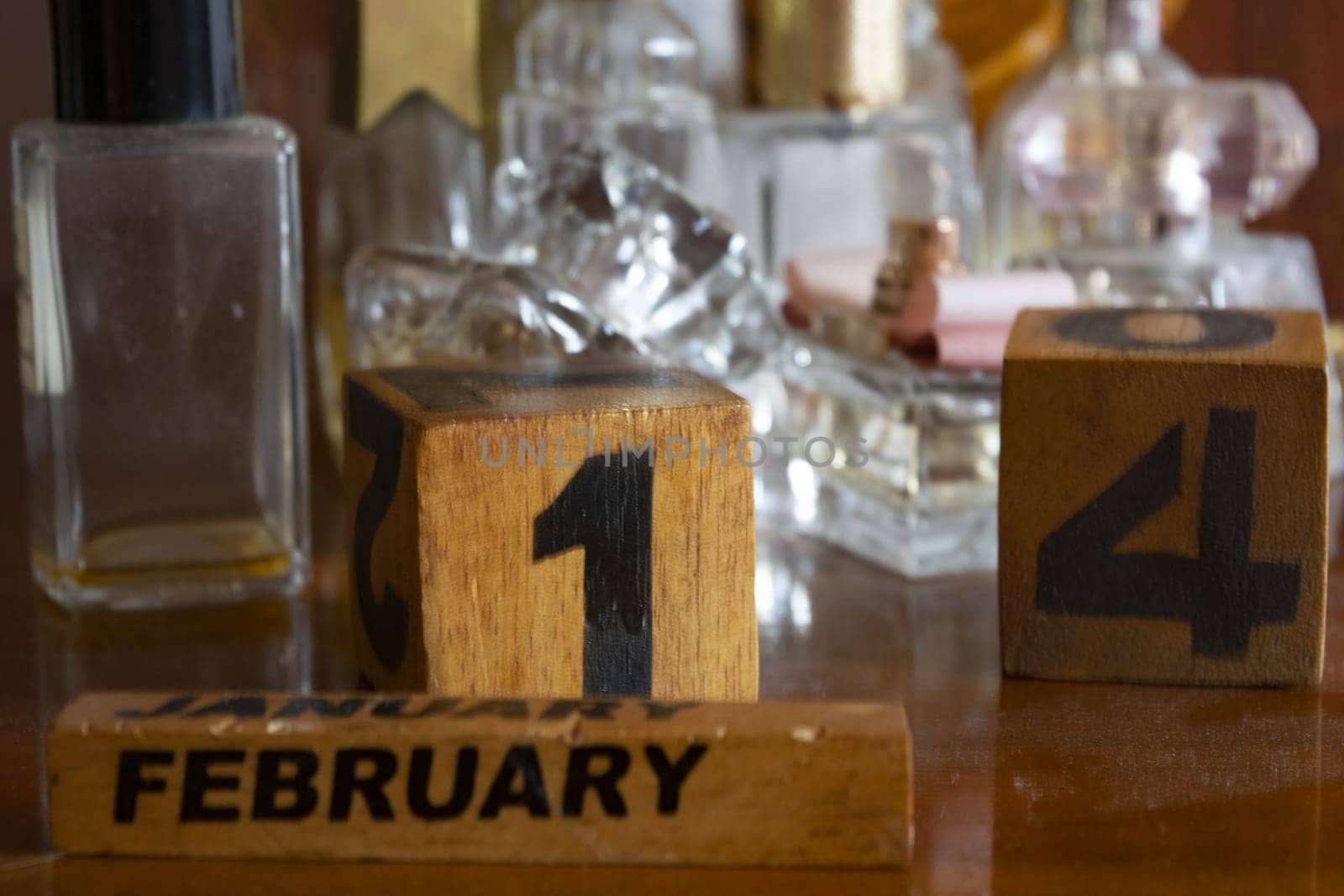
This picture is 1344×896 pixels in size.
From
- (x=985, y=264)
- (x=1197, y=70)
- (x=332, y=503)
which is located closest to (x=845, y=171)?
(x=985, y=264)

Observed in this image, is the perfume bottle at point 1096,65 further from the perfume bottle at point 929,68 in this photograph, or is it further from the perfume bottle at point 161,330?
the perfume bottle at point 161,330

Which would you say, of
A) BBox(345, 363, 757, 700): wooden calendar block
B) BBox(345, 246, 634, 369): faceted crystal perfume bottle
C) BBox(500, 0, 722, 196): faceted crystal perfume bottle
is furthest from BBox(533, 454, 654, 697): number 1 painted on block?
BBox(500, 0, 722, 196): faceted crystal perfume bottle

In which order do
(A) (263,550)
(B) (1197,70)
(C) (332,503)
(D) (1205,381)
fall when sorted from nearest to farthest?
(D) (1205,381)
(A) (263,550)
(C) (332,503)
(B) (1197,70)

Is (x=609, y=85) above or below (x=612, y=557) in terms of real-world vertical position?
above

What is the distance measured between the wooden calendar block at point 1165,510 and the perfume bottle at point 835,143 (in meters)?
0.28

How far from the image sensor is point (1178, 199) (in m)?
0.72

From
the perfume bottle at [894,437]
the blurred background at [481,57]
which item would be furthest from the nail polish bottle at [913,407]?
the blurred background at [481,57]

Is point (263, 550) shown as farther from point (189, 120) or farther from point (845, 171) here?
point (845, 171)

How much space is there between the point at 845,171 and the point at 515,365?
1.07 ft

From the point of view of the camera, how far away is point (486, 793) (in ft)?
1.16

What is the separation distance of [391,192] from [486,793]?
44cm

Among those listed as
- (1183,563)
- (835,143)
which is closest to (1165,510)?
(1183,563)

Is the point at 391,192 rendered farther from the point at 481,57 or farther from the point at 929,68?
the point at 929,68

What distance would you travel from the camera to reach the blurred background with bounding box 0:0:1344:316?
2.41 feet
